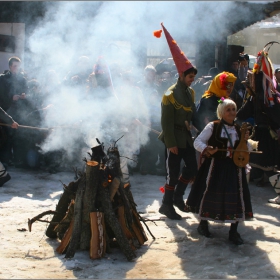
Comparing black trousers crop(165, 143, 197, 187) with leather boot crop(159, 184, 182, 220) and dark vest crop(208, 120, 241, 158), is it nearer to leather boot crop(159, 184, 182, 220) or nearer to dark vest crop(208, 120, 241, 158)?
leather boot crop(159, 184, 182, 220)

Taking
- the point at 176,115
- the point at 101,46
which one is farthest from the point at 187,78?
the point at 101,46

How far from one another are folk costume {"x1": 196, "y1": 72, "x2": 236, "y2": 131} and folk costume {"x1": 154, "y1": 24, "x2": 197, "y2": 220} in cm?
15

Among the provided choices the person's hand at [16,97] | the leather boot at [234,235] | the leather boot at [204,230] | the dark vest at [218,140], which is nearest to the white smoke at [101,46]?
the person's hand at [16,97]

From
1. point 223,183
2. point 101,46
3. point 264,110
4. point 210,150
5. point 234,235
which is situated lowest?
point 234,235

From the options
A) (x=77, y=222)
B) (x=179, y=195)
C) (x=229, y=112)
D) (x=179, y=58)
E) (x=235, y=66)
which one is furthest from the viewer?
(x=235, y=66)

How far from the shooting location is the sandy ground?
15.6 ft

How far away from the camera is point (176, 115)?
6395 mm

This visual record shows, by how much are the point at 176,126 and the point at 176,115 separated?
0.14m

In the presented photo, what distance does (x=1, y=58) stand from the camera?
39.8 feet

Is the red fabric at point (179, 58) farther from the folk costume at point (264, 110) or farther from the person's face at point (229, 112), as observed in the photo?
the folk costume at point (264, 110)

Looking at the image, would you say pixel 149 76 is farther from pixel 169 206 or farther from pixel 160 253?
pixel 160 253

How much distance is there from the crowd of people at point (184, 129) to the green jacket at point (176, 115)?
12 millimetres

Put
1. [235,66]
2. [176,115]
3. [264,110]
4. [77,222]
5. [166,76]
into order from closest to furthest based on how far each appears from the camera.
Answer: [77,222]
[176,115]
[264,110]
[166,76]
[235,66]

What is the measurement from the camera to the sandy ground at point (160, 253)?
475 centimetres
